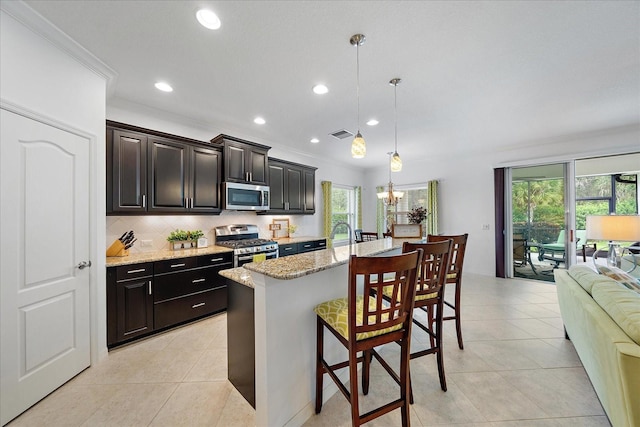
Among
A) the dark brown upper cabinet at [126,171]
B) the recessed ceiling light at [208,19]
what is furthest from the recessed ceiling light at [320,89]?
the dark brown upper cabinet at [126,171]

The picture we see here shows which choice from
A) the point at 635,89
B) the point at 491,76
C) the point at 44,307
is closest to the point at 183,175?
the point at 44,307

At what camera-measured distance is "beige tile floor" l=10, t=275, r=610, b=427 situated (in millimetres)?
1589

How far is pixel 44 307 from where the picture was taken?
5.91 ft

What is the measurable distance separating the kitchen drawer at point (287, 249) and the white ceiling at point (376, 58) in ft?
6.55

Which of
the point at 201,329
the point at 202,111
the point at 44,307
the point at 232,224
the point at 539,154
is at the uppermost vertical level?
the point at 202,111

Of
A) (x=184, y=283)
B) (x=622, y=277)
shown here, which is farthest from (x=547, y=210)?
(x=184, y=283)

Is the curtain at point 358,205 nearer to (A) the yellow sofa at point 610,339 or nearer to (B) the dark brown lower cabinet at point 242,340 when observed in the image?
(A) the yellow sofa at point 610,339

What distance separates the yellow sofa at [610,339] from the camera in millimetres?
1129

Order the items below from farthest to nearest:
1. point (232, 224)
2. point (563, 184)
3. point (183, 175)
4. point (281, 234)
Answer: point (281, 234) → point (563, 184) → point (232, 224) → point (183, 175)

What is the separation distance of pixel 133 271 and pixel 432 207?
225 inches

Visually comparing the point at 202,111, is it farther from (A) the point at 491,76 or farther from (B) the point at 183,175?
(A) the point at 491,76

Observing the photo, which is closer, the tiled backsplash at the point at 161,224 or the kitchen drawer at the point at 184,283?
the kitchen drawer at the point at 184,283

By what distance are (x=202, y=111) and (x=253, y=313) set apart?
2898 millimetres

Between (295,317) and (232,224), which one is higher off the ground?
(232,224)
